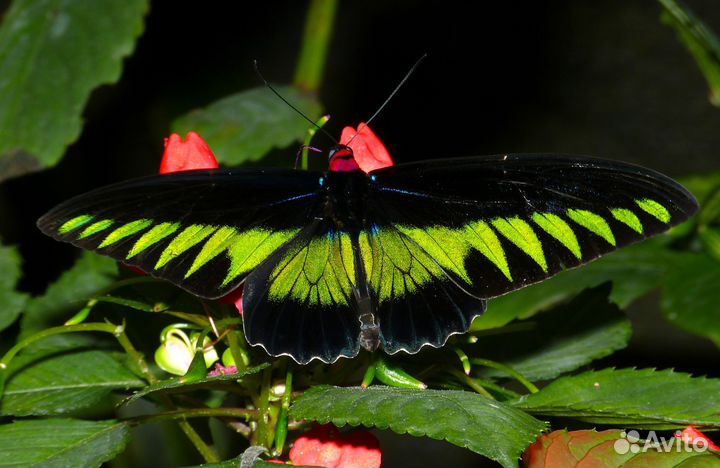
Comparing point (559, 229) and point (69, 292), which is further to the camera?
point (69, 292)

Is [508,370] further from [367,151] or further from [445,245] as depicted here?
[367,151]

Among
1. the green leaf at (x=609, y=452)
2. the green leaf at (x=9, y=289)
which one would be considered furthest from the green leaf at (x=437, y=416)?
the green leaf at (x=9, y=289)

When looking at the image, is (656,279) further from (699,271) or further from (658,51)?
(658,51)

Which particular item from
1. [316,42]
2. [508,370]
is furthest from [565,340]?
[316,42]

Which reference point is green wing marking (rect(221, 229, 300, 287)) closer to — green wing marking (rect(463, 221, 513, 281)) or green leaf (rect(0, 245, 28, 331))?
green wing marking (rect(463, 221, 513, 281))

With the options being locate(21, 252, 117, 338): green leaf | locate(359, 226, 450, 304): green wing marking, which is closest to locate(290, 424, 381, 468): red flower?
locate(359, 226, 450, 304): green wing marking

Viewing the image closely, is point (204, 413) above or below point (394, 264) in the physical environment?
below

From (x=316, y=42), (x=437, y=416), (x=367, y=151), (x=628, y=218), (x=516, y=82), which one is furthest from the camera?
(x=516, y=82)
